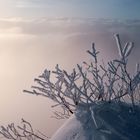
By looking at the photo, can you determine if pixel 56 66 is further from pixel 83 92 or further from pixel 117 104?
pixel 117 104

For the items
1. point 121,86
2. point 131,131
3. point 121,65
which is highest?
point 121,65

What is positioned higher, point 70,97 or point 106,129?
point 70,97

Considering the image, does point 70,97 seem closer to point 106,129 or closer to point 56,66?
point 56,66

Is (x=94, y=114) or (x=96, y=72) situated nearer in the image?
(x=94, y=114)

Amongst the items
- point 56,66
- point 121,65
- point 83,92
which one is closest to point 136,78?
point 121,65

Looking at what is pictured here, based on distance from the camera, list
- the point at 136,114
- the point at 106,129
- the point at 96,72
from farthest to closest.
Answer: the point at 96,72
the point at 136,114
the point at 106,129

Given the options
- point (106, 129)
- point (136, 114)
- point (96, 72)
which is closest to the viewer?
point (106, 129)
